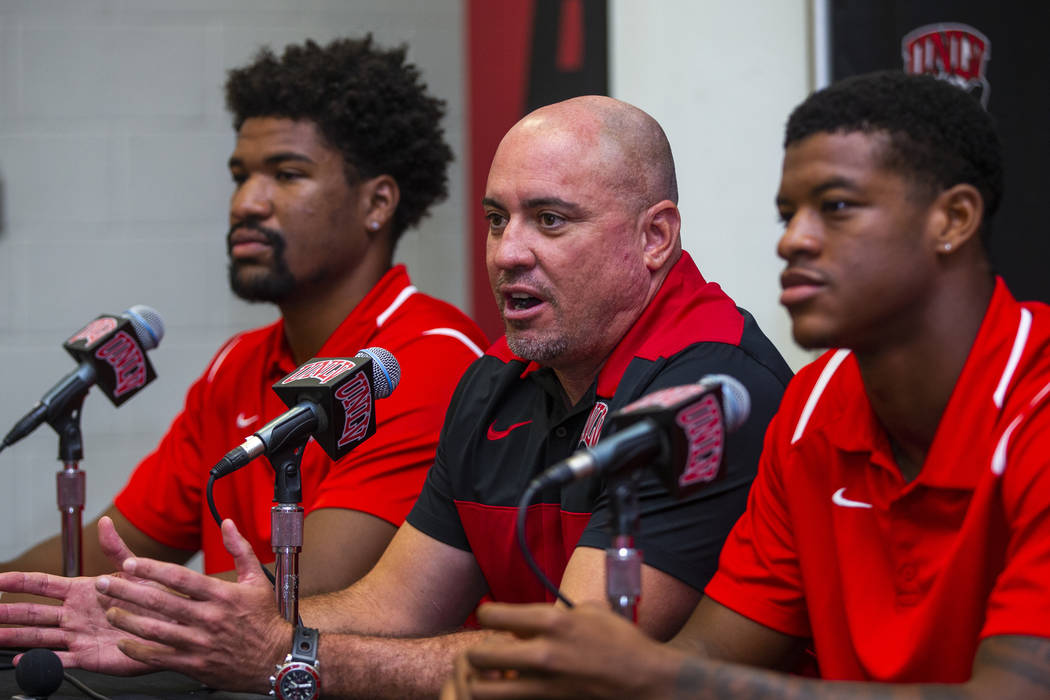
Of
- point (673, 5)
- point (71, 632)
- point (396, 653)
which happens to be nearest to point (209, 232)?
point (673, 5)

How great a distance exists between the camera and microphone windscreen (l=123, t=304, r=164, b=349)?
1.97 metres

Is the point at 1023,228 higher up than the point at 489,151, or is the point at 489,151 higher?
the point at 489,151

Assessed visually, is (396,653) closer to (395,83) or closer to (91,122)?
(395,83)

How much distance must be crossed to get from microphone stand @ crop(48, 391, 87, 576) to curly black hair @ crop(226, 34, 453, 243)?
75cm

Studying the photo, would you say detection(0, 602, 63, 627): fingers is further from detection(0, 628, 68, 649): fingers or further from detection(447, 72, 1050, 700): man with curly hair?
detection(447, 72, 1050, 700): man with curly hair

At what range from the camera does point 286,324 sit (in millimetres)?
2363

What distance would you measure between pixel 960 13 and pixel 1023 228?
0.42 meters

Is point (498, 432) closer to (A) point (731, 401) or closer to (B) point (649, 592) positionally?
(B) point (649, 592)

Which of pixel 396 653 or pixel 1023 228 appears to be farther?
pixel 1023 228

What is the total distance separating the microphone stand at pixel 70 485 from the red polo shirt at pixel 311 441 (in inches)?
13.4

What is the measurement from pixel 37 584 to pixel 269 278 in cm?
80

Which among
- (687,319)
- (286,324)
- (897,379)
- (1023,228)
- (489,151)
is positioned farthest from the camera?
(489,151)

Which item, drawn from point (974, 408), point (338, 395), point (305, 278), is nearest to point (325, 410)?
point (338, 395)

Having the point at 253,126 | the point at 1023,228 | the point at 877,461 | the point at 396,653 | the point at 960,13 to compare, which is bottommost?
the point at 396,653
